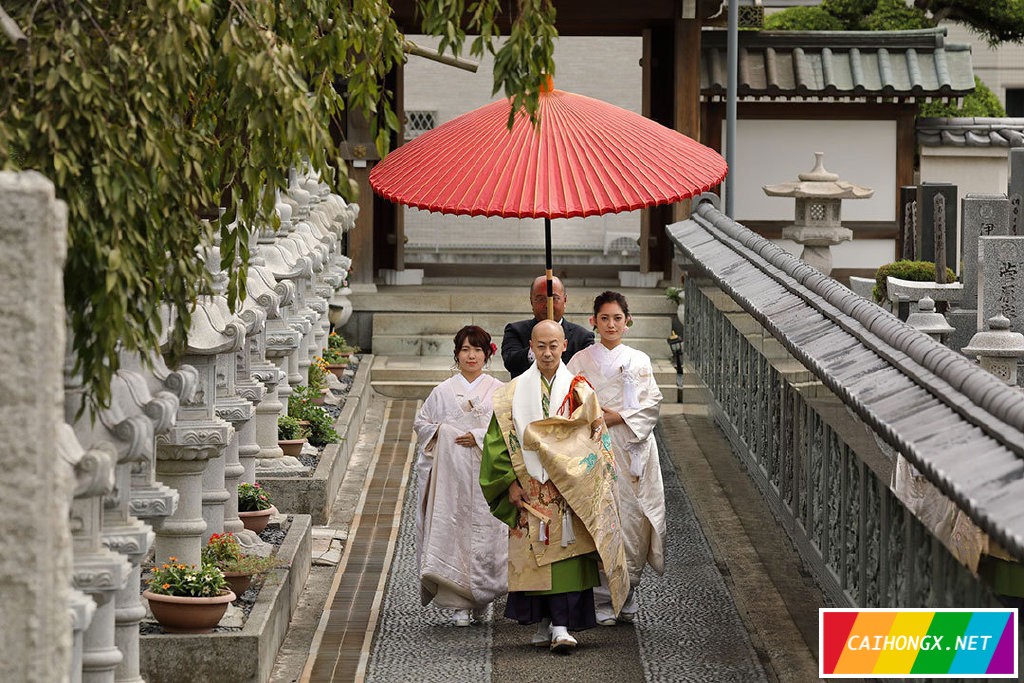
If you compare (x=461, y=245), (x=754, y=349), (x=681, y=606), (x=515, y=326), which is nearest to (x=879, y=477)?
(x=681, y=606)

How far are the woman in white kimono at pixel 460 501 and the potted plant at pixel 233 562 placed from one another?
87 centimetres

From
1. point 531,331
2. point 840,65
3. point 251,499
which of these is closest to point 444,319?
point 840,65

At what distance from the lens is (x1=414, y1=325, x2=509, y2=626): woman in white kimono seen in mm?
8688

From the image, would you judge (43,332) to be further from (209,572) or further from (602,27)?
(602,27)

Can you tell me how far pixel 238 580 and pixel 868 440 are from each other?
3.12 m

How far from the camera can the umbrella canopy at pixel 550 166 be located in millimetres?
8438

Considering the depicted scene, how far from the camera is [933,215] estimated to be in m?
19.1

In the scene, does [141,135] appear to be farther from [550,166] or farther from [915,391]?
[550,166]

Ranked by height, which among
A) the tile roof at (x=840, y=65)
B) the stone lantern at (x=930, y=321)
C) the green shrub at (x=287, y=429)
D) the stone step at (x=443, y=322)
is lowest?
the green shrub at (x=287, y=429)

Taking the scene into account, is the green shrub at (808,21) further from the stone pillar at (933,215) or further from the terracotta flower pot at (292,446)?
the terracotta flower pot at (292,446)

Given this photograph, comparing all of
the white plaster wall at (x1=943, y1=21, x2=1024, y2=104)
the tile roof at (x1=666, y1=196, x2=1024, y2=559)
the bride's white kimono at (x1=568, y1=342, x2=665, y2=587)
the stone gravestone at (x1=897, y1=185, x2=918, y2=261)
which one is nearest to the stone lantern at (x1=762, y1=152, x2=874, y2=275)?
the stone gravestone at (x1=897, y1=185, x2=918, y2=261)

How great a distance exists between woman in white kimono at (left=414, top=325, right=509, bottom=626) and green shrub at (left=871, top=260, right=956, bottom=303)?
943 centimetres

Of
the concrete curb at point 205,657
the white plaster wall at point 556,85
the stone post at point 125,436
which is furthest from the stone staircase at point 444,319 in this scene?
the stone post at point 125,436

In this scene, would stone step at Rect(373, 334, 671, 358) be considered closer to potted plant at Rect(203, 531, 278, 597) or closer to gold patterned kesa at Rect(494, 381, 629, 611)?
potted plant at Rect(203, 531, 278, 597)
